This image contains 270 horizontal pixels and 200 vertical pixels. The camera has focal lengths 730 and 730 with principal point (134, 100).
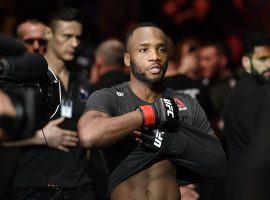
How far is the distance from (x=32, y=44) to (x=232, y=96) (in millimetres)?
1955

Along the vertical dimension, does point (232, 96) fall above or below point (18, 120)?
below

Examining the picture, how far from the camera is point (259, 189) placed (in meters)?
2.78

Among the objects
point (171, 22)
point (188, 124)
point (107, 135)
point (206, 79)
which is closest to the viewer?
point (107, 135)

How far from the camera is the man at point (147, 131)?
451 centimetres

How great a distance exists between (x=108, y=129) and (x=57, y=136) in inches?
55.0

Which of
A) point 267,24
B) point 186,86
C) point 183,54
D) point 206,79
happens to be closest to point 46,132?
point 186,86

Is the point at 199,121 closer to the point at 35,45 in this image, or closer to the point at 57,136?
the point at 57,136

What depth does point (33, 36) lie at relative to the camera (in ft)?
22.1

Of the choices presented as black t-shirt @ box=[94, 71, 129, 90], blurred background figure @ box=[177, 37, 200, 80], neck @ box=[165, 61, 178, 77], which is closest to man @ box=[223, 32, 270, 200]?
neck @ box=[165, 61, 178, 77]

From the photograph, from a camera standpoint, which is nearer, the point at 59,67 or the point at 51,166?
the point at 51,166

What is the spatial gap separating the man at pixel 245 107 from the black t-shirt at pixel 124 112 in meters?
1.44

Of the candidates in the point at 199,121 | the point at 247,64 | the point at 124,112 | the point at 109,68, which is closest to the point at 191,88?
the point at 247,64

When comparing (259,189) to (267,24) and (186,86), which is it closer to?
(186,86)

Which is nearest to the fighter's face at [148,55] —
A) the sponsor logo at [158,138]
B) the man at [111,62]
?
the sponsor logo at [158,138]
